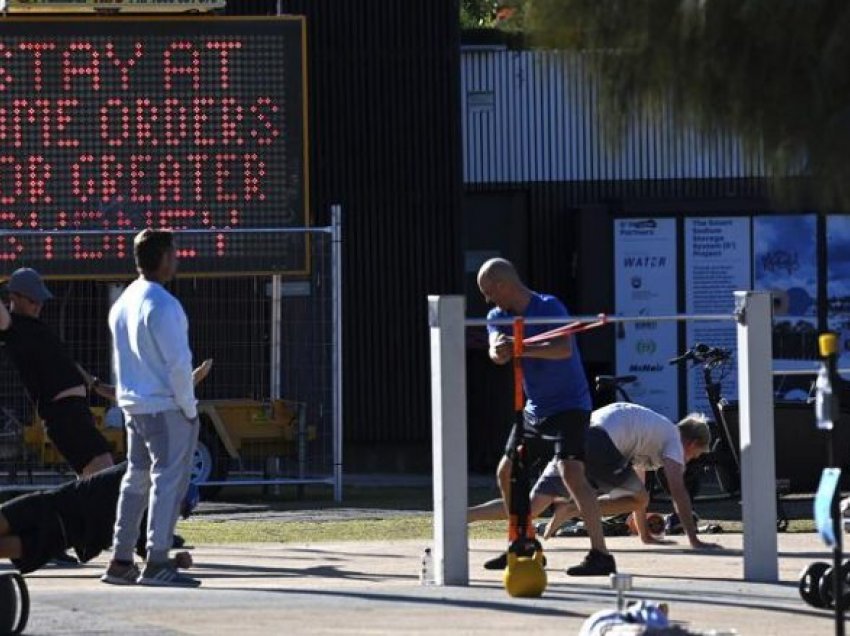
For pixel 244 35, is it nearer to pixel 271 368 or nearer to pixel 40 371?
pixel 271 368

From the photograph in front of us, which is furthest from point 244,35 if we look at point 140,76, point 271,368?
point 271,368

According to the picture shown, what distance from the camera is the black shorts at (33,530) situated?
10164 millimetres

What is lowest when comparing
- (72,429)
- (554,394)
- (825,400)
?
(72,429)

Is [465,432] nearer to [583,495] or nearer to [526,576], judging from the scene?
[583,495]

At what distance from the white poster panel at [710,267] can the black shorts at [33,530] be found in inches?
507

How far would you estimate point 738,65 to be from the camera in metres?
6.20

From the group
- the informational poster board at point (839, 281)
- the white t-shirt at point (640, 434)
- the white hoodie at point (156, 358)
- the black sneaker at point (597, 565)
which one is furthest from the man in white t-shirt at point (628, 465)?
the informational poster board at point (839, 281)

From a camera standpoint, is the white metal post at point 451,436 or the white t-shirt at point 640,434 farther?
the white t-shirt at point 640,434

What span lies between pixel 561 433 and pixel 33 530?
2.88 metres

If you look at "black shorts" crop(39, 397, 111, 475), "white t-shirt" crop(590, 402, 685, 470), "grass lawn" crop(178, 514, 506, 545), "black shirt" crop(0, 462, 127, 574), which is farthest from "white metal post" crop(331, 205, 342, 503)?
"black shirt" crop(0, 462, 127, 574)

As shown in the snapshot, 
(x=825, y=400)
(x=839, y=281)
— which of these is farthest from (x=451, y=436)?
(x=839, y=281)

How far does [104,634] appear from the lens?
8539mm

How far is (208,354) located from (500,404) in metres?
4.14

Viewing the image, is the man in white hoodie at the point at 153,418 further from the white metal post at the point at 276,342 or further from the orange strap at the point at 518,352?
the white metal post at the point at 276,342
